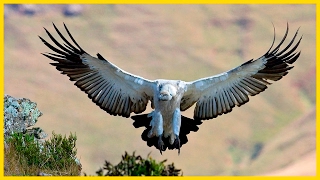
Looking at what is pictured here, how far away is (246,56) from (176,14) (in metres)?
25.6

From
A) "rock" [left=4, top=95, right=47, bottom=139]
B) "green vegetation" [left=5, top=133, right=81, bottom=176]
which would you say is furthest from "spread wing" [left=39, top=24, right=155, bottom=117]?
"green vegetation" [left=5, top=133, right=81, bottom=176]

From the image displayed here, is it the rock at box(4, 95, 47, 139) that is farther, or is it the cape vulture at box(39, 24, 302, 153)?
the cape vulture at box(39, 24, 302, 153)

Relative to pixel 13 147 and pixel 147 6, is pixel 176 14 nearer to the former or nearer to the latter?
pixel 147 6

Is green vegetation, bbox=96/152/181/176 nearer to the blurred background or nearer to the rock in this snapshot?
the rock

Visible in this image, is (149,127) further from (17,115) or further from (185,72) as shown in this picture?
(185,72)

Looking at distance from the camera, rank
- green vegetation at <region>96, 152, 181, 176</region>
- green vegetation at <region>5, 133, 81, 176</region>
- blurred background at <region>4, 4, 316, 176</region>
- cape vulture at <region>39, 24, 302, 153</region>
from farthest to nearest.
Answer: blurred background at <region>4, 4, 316, 176</region>, cape vulture at <region>39, 24, 302, 153</region>, green vegetation at <region>5, 133, 81, 176</region>, green vegetation at <region>96, 152, 181, 176</region>

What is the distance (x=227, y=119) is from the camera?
507ft

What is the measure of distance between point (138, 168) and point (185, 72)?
6041 inches

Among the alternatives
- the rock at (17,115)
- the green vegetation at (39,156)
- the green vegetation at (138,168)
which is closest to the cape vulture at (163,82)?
the rock at (17,115)

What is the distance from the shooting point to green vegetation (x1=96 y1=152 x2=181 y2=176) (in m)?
12.0

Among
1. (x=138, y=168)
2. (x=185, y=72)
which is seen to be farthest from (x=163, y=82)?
(x=185, y=72)

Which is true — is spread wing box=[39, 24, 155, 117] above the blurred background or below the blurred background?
below

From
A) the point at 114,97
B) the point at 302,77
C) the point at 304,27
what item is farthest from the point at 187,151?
the point at 114,97

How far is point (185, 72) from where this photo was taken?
165375 millimetres
